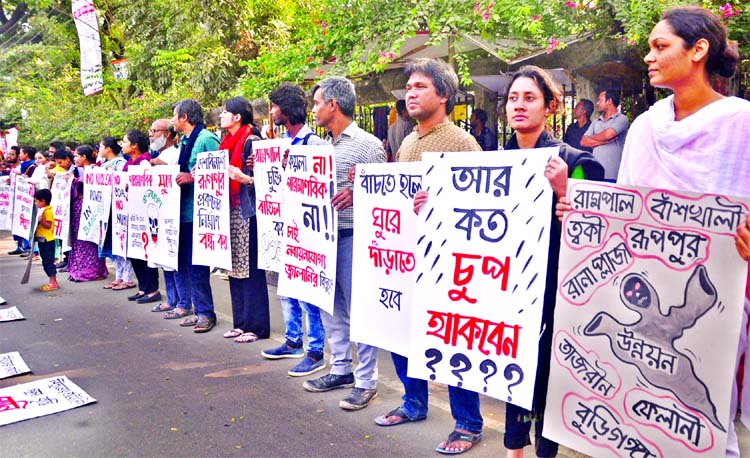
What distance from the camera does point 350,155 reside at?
4.78 meters

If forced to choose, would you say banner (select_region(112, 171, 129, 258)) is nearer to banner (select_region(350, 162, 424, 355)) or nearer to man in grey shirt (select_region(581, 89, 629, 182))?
banner (select_region(350, 162, 424, 355))

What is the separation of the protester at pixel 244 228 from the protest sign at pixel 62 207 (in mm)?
4446

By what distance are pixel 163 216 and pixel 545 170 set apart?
5.16 m

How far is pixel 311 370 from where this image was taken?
18.0 ft

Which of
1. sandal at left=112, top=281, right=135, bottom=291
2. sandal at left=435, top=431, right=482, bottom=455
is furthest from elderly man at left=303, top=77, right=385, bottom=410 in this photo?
sandal at left=112, top=281, right=135, bottom=291

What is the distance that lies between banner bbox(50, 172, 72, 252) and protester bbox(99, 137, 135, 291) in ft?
2.50

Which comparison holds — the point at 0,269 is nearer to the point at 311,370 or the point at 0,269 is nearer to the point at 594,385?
the point at 311,370

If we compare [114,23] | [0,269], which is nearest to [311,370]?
[0,269]

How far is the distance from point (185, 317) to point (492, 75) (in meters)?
4.85

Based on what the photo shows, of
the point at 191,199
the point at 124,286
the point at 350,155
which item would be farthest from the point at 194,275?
the point at 124,286

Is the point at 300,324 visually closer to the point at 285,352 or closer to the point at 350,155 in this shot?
the point at 285,352

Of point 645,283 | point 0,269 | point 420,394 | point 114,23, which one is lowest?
point 0,269

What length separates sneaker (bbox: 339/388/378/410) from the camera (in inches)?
183

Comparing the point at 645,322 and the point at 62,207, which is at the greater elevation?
the point at 645,322
